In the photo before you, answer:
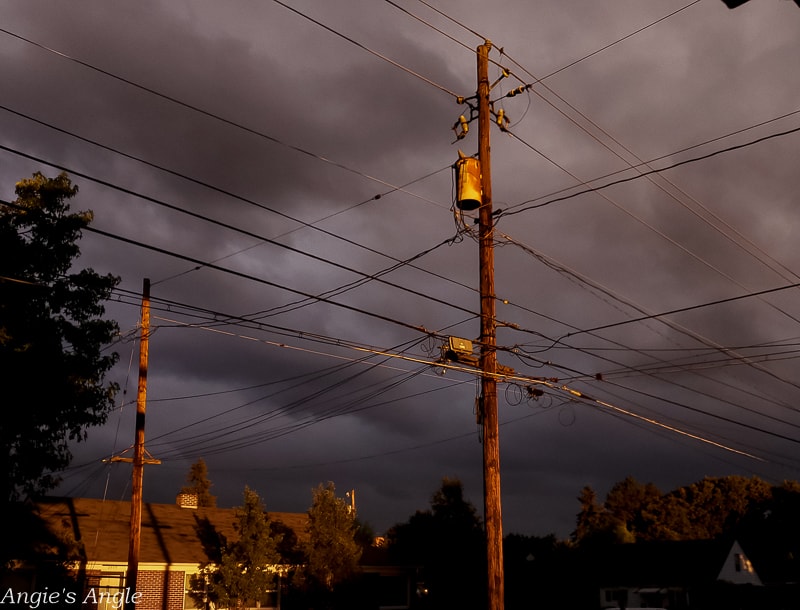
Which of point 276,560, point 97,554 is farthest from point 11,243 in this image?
point 276,560

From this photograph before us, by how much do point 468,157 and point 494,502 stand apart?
841cm

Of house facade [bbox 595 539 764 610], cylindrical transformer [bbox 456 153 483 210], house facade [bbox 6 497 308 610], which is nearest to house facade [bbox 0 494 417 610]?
house facade [bbox 6 497 308 610]

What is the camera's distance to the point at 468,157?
18.7 metres

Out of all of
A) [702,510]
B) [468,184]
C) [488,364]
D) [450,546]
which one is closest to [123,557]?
[488,364]

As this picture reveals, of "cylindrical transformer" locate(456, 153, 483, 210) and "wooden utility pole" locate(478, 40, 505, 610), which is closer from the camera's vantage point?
"wooden utility pole" locate(478, 40, 505, 610)

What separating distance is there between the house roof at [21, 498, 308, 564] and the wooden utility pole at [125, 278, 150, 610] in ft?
19.9

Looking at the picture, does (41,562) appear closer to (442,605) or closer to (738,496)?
(442,605)

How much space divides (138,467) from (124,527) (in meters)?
11.1

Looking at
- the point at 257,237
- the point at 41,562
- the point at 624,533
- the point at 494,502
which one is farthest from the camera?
the point at 624,533

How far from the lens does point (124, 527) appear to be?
109ft

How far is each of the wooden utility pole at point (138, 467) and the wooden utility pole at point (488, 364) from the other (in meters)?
10.6

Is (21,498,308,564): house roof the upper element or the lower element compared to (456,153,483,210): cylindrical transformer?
lower

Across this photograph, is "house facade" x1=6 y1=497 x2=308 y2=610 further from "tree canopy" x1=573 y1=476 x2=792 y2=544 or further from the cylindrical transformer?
"tree canopy" x1=573 y1=476 x2=792 y2=544

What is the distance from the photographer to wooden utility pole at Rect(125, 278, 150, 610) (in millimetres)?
22656
